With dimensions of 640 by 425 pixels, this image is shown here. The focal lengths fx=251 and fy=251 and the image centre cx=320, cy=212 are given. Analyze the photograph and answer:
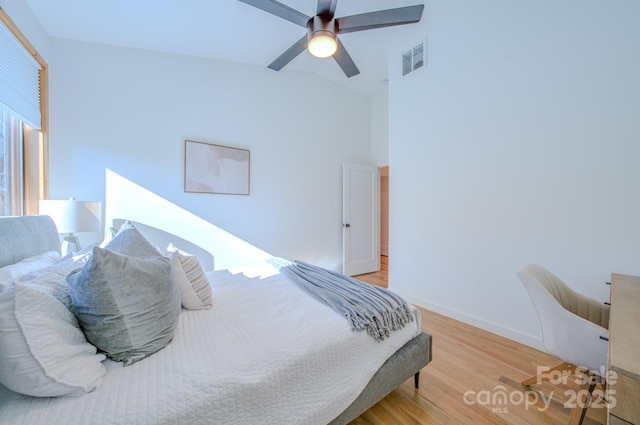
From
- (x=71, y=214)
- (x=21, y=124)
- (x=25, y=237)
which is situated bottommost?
(x=25, y=237)

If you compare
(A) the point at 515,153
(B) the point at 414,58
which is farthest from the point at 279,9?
(A) the point at 515,153

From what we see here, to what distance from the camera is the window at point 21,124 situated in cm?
180

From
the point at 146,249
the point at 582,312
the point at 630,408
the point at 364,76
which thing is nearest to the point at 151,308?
the point at 146,249

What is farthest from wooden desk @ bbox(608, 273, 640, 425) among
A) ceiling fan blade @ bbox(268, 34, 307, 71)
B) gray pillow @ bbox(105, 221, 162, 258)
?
ceiling fan blade @ bbox(268, 34, 307, 71)

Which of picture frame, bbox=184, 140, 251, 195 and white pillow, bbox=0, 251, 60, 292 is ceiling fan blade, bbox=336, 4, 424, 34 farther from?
white pillow, bbox=0, 251, 60, 292

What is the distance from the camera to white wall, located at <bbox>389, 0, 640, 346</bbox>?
177cm

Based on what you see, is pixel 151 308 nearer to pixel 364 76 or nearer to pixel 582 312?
pixel 582 312

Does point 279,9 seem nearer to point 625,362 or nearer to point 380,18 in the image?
point 380,18

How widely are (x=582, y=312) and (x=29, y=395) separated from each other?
273 centimetres

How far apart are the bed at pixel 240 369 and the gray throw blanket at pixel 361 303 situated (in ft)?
0.17

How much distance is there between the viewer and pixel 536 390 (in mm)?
1637

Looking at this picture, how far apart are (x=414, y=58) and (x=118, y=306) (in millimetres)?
3587

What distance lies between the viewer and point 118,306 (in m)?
0.95

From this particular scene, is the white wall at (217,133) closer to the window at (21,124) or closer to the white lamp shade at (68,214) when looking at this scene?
the window at (21,124)
